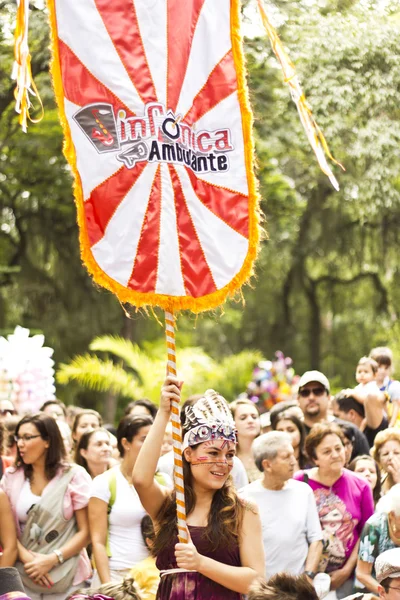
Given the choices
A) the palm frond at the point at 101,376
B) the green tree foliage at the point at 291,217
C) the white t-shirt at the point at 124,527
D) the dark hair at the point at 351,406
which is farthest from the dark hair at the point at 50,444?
the palm frond at the point at 101,376

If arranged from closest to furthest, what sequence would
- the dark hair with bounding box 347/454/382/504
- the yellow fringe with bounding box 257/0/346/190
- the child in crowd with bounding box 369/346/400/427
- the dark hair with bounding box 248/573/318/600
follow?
the dark hair with bounding box 248/573/318/600 < the yellow fringe with bounding box 257/0/346/190 < the dark hair with bounding box 347/454/382/504 < the child in crowd with bounding box 369/346/400/427

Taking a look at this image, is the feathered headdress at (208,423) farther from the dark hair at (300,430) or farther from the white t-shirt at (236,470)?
the dark hair at (300,430)

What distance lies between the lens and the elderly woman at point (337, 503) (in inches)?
246

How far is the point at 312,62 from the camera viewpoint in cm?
1080

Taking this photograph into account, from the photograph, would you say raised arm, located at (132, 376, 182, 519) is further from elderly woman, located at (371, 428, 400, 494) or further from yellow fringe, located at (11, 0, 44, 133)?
elderly woman, located at (371, 428, 400, 494)

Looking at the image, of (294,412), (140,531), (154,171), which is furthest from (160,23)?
(294,412)

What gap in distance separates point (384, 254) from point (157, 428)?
12.0 meters

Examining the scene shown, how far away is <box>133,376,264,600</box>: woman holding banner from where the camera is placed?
4020 mm

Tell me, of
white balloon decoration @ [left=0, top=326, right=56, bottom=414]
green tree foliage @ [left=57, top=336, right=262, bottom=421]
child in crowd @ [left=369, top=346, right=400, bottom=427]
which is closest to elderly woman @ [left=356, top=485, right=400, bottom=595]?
child in crowd @ [left=369, top=346, right=400, bottom=427]

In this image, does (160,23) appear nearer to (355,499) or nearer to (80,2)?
(80,2)

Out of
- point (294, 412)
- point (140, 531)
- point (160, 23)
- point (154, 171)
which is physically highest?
point (160, 23)

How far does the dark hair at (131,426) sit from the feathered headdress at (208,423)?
209cm

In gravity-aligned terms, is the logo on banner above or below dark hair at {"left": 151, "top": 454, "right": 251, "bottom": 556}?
above

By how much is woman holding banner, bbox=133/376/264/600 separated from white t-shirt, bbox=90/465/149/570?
193 centimetres
